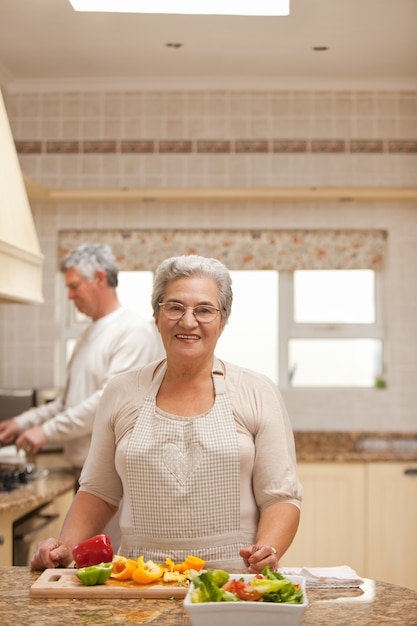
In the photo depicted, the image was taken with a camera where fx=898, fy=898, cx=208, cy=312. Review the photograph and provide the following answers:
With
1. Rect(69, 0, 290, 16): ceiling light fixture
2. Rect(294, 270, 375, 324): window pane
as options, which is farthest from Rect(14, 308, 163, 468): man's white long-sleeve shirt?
Rect(294, 270, 375, 324): window pane

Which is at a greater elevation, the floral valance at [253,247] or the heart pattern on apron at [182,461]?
the floral valance at [253,247]

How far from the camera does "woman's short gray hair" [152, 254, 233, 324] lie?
2.14 m

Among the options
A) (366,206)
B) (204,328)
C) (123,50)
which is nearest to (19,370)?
(123,50)

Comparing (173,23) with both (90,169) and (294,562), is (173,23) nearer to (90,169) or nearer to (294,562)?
(90,169)

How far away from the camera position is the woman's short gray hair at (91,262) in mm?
3750

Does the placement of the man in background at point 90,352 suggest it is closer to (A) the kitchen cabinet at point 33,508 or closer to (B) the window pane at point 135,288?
(A) the kitchen cabinet at point 33,508

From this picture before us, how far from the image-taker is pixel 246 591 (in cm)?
153

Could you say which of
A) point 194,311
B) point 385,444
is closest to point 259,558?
point 194,311

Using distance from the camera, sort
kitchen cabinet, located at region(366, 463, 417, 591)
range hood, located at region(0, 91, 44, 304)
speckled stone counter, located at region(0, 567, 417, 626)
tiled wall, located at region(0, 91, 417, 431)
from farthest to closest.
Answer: tiled wall, located at region(0, 91, 417, 431), kitchen cabinet, located at region(366, 463, 417, 591), range hood, located at region(0, 91, 44, 304), speckled stone counter, located at region(0, 567, 417, 626)

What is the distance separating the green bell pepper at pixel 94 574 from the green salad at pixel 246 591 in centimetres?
32

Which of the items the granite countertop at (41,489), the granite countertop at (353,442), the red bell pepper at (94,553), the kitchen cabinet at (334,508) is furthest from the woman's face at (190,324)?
the granite countertop at (353,442)

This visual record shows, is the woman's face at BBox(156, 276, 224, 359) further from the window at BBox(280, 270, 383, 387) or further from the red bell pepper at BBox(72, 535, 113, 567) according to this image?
the window at BBox(280, 270, 383, 387)

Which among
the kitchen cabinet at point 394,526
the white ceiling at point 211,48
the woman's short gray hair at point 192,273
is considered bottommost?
the kitchen cabinet at point 394,526

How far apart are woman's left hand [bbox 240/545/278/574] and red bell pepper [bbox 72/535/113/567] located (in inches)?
11.2
